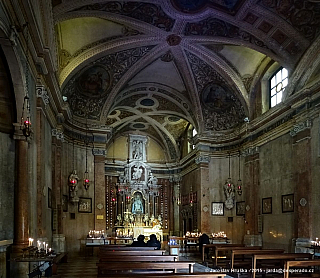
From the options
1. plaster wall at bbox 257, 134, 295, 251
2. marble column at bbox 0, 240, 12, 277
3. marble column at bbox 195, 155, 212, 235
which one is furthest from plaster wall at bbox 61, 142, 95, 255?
marble column at bbox 0, 240, 12, 277

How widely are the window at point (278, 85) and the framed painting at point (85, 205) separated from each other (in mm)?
10664

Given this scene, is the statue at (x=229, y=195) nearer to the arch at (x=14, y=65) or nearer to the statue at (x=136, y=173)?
the statue at (x=136, y=173)

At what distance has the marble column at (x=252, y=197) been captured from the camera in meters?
19.5

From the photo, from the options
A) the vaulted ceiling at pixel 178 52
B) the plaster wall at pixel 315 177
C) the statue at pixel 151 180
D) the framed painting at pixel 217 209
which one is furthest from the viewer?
the statue at pixel 151 180

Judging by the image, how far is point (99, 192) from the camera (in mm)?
21250

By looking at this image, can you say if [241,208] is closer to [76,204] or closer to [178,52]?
[76,204]

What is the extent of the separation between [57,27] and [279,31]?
8.85 m

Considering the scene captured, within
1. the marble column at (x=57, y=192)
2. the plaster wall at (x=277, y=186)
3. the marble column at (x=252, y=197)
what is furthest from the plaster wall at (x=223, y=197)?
the marble column at (x=57, y=192)

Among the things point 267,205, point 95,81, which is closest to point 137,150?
point 95,81

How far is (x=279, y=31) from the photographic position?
50.6 ft

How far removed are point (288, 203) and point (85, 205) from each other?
10.3 meters

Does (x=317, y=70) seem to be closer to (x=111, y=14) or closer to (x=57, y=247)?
(x=111, y=14)

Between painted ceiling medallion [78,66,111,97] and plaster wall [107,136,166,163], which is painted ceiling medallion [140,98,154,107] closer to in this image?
painted ceiling medallion [78,66,111,97]

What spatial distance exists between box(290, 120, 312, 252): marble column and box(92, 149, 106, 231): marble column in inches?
397
